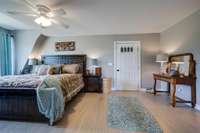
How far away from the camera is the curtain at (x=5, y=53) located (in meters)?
5.07

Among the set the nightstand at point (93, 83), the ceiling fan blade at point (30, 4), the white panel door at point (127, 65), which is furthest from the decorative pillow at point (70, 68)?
the ceiling fan blade at point (30, 4)

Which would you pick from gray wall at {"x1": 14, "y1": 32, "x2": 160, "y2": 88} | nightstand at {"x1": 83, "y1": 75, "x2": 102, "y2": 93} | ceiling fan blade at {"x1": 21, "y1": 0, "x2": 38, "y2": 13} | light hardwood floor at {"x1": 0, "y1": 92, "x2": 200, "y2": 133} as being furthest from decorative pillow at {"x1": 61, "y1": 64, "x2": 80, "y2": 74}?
ceiling fan blade at {"x1": 21, "y1": 0, "x2": 38, "y2": 13}

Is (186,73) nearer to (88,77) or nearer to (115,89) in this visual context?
(115,89)

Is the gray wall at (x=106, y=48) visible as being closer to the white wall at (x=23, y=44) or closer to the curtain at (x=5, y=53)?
the white wall at (x=23, y=44)

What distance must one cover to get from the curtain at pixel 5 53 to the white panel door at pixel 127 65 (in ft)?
14.2

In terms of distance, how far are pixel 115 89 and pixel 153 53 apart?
2219 mm

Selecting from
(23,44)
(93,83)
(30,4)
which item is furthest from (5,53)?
(93,83)

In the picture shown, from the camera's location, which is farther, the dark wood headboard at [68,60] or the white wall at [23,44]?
the dark wood headboard at [68,60]

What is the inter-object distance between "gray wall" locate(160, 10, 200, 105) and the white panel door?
4.16ft

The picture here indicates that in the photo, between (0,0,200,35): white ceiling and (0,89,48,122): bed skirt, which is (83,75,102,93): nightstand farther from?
(0,89,48,122): bed skirt

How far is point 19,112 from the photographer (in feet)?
9.15

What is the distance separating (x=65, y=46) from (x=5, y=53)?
228 centimetres

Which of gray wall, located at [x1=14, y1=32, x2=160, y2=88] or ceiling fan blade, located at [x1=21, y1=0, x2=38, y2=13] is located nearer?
ceiling fan blade, located at [x1=21, y1=0, x2=38, y2=13]

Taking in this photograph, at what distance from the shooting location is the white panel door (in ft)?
19.4
